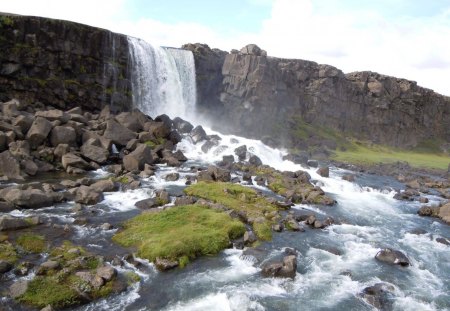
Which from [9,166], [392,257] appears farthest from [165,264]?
[9,166]

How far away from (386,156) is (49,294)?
8674 centimetres

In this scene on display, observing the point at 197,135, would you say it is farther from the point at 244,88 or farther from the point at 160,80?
the point at 244,88

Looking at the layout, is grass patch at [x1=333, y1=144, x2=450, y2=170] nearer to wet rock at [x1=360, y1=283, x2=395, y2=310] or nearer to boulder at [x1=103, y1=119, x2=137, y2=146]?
boulder at [x1=103, y1=119, x2=137, y2=146]

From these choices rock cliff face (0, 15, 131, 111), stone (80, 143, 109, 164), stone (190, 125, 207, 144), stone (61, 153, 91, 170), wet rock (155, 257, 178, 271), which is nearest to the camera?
wet rock (155, 257, 178, 271)

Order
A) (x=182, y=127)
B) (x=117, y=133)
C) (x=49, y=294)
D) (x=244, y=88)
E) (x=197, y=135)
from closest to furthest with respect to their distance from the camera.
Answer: (x=49, y=294), (x=117, y=133), (x=197, y=135), (x=182, y=127), (x=244, y=88)

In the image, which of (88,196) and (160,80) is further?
(160,80)

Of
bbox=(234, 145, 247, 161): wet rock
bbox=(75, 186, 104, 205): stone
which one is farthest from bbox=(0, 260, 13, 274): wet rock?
bbox=(234, 145, 247, 161): wet rock

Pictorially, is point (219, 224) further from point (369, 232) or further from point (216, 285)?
point (369, 232)

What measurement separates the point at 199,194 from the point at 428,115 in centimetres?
10423

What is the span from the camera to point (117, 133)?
4325cm

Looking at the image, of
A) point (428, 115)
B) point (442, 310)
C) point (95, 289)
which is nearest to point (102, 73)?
point (95, 289)

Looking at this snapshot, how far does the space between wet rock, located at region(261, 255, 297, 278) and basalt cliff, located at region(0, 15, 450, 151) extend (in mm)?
42610

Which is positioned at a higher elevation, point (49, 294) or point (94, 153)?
point (94, 153)

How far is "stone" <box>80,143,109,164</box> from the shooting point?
38594 mm
